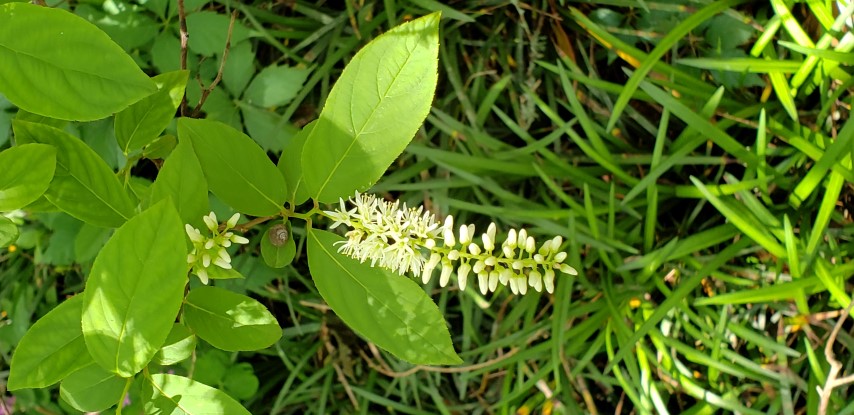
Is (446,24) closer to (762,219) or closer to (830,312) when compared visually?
(762,219)

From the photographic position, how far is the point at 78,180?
2.21 ft

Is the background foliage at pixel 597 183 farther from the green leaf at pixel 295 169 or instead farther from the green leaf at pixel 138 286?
the green leaf at pixel 138 286

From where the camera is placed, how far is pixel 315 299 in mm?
1407

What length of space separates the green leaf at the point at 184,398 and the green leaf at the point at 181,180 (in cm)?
17

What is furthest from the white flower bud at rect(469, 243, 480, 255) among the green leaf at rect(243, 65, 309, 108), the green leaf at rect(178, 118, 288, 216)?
the green leaf at rect(243, 65, 309, 108)

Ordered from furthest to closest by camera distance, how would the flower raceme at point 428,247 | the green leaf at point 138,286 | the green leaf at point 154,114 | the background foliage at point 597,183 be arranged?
the background foliage at point 597,183 < the green leaf at point 154,114 < the flower raceme at point 428,247 < the green leaf at point 138,286

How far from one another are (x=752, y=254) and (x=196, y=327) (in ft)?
3.44

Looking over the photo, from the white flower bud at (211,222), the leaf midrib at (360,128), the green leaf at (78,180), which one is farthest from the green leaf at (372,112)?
the green leaf at (78,180)

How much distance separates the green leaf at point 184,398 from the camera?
603 millimetres

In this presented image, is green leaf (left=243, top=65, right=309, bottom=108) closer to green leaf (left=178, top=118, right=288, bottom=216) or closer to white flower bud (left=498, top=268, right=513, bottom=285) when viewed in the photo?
green leaf (left=178, top=118, right=288, bottom=216)

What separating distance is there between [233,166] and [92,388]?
26 centimetres

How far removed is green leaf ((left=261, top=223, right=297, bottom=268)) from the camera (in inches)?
26.6

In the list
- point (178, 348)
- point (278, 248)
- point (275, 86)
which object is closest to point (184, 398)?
point (178, 348)

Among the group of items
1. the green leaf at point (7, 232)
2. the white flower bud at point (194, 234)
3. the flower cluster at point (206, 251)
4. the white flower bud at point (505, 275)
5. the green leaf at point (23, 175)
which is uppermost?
the green leaf at point (23, 175)
